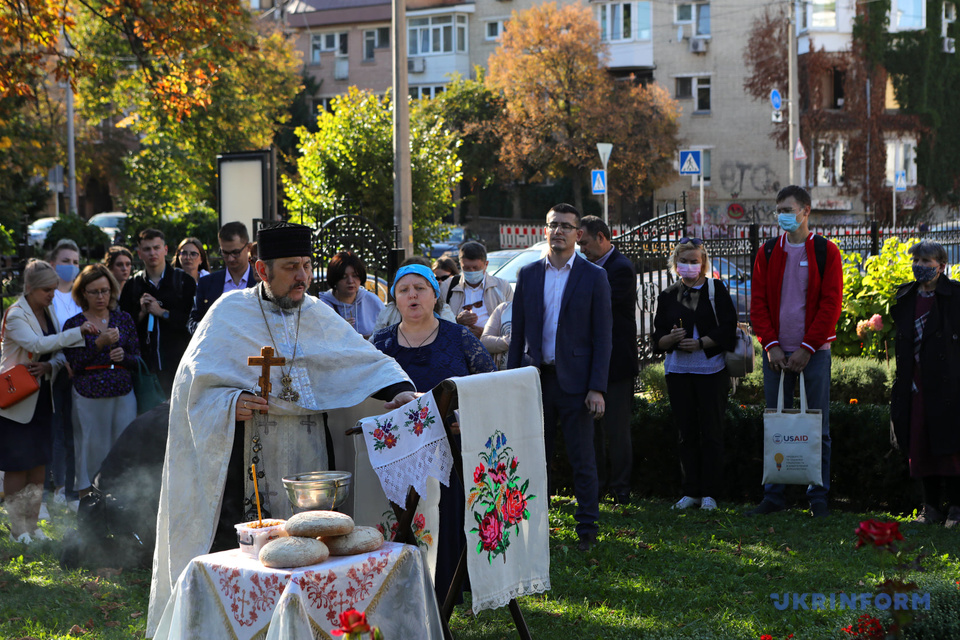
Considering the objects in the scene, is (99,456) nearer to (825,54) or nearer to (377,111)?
(377,111)

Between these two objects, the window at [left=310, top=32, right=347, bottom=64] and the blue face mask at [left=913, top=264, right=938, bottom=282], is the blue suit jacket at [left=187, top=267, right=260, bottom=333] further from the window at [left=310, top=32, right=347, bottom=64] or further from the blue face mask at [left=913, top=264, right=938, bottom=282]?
the window at [left=310, top=32, right=347, bottom=64]

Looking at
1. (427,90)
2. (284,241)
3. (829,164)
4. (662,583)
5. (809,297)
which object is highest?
(427,90)

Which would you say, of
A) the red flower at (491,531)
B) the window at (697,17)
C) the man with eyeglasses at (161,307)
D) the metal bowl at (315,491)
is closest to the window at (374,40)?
the window at (697,17)

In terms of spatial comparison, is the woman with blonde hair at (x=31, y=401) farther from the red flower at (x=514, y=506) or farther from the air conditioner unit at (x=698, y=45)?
the air conditioner unit at (x=698, y=45)

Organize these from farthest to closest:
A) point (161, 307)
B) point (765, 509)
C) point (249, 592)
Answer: point (161, 307), point (765, 509), point (249, 592)

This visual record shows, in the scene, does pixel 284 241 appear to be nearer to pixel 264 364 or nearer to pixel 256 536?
pixel 264 364

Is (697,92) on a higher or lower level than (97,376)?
higher

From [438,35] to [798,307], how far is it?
46836 millimetres

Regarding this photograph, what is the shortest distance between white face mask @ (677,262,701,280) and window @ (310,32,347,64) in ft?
163

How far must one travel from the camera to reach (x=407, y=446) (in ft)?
13.9

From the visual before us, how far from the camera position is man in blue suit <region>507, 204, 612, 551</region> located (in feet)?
22.7

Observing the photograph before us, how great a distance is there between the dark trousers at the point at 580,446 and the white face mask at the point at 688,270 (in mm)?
1748

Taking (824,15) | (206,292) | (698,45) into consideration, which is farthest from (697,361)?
(698,45)

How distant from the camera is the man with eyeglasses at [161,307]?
902 cm
